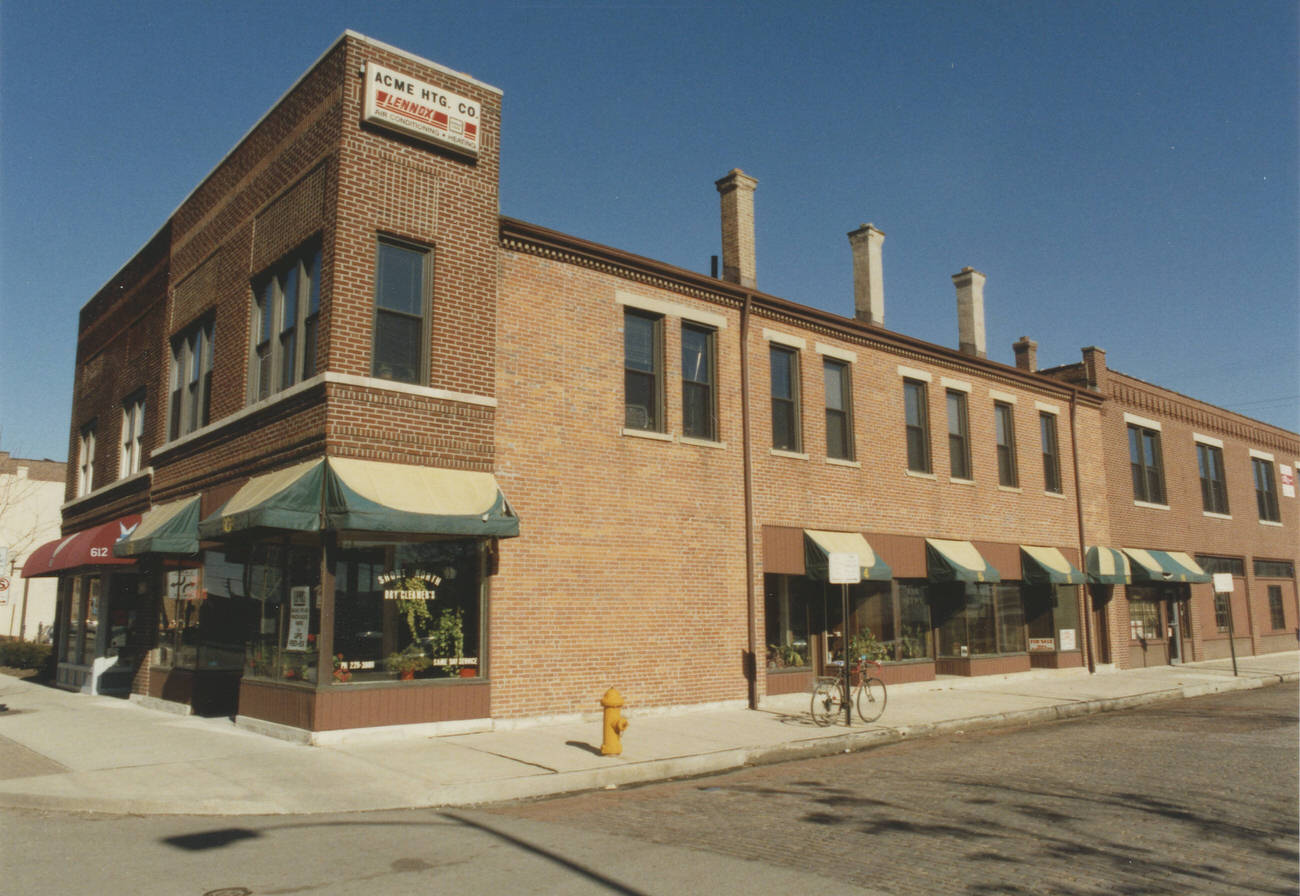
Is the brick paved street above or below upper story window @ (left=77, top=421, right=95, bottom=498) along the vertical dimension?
below

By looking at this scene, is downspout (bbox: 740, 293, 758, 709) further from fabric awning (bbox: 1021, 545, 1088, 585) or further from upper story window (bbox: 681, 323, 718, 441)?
fabric awning (bbox: 1021, 545, 1088, 585)

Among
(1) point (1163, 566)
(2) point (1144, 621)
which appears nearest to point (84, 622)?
(2) point (1144, 621)

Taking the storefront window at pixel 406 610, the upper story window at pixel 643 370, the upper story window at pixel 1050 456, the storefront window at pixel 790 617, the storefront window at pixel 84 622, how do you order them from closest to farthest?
the storefront window at pixel 406 610 → the upper story window at pixel 643 370 → the storefront window at pixel 790 617 → the storefront window at pixel 84 622 → the upper story window at pixel 1050 456

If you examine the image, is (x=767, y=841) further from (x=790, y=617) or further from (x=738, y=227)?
(x=738, y=227)

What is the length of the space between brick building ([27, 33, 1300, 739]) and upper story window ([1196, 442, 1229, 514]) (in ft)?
34.3

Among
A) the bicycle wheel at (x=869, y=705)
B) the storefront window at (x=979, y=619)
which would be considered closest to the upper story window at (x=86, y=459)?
the bicycle wheel at (x=869, y=705)

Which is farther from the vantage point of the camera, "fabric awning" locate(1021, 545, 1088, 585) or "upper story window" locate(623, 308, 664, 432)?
"fabric awning" locate(1021, 545, 1088, 585)

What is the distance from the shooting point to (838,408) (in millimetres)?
20391

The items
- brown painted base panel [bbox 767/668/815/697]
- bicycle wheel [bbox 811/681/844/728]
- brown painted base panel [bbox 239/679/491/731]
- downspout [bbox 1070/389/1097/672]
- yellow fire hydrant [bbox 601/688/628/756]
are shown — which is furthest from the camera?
downspout [bbox 1070/389/1097/672]

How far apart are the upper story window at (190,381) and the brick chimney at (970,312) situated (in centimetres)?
1746

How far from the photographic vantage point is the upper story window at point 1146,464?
28.0 metres

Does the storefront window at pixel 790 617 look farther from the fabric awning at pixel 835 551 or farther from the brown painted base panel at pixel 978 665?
the brown painted base panel at pixel 978 665

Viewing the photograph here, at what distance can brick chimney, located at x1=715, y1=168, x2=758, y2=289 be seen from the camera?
768 inches

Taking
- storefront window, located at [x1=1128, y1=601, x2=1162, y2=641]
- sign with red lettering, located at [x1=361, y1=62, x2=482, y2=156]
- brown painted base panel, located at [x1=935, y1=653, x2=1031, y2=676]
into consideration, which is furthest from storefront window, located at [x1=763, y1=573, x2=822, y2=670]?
storefront window, located at [x1=1128, y1=601, x2=1162, y2=641]
